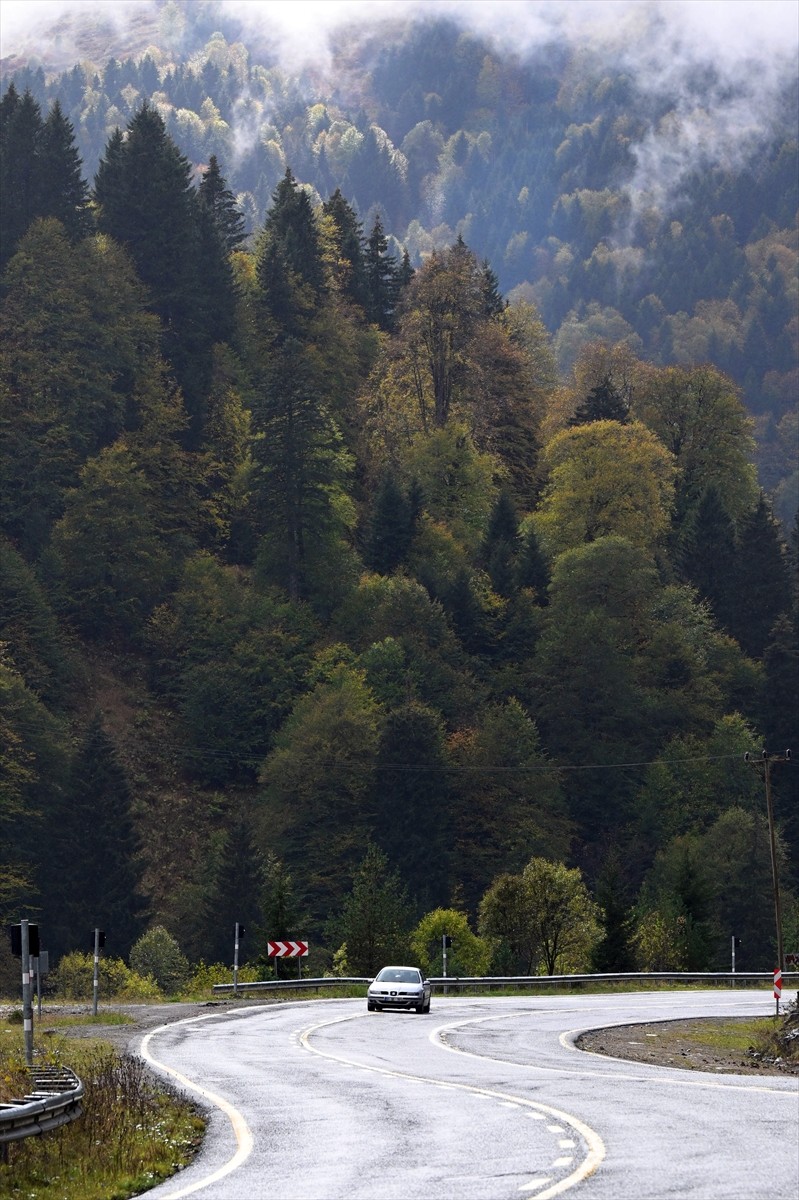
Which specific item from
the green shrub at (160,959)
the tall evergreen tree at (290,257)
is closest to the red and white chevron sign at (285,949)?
the green shrub at (160,959)

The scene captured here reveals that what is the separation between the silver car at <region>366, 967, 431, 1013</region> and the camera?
165ft

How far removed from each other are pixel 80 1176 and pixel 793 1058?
1713 centimetres

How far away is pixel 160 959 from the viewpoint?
299 feet

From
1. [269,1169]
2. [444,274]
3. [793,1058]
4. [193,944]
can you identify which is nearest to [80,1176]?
[269,1169]

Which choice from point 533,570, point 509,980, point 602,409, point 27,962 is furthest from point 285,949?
point 602,409

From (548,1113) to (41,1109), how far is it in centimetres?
591

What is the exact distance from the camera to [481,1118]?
2188cm

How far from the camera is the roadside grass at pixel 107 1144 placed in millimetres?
18078

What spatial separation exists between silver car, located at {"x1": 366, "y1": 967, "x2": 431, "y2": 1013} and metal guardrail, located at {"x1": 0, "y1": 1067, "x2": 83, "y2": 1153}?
1084 inches

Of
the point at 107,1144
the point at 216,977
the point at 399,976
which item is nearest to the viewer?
the point at 107,1144

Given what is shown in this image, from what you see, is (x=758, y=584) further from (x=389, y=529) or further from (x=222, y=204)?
(x=222, y=204)

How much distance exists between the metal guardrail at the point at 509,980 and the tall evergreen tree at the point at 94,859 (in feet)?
99.1

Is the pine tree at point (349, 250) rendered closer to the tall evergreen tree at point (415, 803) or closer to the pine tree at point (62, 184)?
the pine tree at point (62, 184)

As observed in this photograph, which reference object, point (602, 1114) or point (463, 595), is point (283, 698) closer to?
point (463, 595)
